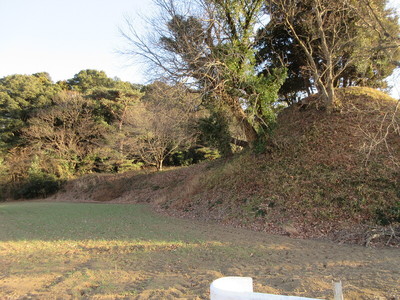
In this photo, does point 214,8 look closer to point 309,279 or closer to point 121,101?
point 309,279

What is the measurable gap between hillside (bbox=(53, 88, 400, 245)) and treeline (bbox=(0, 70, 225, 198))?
8.52m

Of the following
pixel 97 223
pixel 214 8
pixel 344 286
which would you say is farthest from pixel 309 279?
pixel 214 8

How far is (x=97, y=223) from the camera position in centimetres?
1162

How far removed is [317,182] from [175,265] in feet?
28.5

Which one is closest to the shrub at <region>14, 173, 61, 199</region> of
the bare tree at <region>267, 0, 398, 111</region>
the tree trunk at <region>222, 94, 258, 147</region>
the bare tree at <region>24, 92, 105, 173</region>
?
the bare tree at <region>24, 92, 105, 173</region>

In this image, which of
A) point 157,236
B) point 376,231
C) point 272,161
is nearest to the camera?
point 376,231

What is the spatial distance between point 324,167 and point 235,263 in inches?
357

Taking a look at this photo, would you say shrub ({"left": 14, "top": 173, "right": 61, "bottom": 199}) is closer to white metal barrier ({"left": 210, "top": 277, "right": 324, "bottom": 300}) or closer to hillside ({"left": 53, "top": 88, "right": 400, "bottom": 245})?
hillside ({"left": 53, "top": 88, "right": 400, "bottom": 245})

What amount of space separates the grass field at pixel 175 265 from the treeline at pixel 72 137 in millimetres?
19146

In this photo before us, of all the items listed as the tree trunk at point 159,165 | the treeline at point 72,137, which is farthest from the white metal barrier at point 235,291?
the tree trunk at point 159,165

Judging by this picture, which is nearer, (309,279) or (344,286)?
(344,286)

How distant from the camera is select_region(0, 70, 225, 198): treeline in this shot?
93.3 ft

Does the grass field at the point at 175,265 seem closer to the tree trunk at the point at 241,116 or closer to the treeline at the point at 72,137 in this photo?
the tree trunk at the point at 241,116

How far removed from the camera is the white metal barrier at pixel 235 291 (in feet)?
5.29
